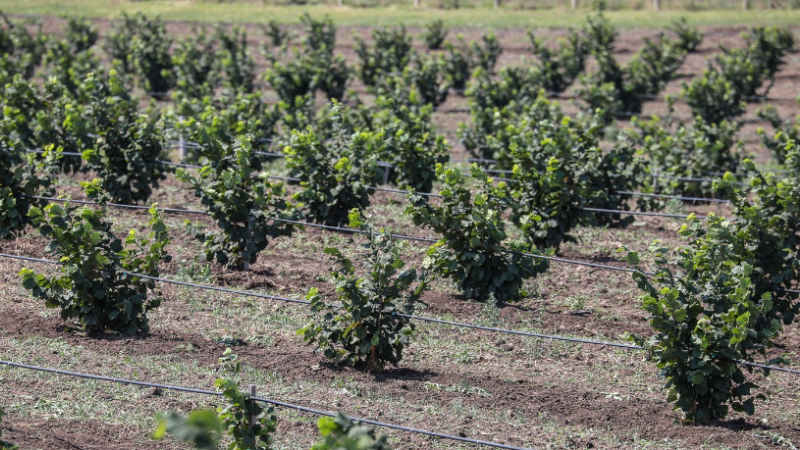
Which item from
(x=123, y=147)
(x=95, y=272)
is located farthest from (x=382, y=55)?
(x=95, y=272)

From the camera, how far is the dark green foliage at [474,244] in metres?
9.63

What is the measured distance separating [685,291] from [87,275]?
4.82 meters

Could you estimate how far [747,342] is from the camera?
752 cm

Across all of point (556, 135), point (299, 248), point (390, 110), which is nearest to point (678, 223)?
point (556, 135)

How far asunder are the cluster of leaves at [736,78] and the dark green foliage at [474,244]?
23.9 ft

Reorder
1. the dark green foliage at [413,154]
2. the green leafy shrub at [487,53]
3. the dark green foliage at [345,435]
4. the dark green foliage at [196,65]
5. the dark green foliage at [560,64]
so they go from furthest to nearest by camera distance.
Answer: the green leafy shrub at [487,53] → the dark green foliage at [560,64] → the dark green foliage at [196,65] → the dark green foliage at [413,154] → the dark green foliage at [345,435]

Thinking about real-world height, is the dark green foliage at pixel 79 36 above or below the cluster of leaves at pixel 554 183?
above

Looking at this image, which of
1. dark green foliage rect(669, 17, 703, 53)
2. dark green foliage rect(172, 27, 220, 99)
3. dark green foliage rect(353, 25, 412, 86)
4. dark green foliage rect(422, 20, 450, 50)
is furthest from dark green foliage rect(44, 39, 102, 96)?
dark green foliage rect(669, 17, 703, 53)

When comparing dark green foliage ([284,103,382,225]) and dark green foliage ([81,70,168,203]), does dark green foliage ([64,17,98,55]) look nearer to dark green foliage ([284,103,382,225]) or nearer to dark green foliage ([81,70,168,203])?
dark green foliage ([81,70,168,203])

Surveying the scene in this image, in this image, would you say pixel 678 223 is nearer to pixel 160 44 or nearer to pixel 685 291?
pixel 685 291

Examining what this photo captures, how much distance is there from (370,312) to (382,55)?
15.1 m

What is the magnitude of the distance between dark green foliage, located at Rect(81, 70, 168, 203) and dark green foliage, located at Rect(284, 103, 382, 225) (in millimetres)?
1950

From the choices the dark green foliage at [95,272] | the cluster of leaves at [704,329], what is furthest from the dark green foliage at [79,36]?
the cluster of leaves at [704,329]

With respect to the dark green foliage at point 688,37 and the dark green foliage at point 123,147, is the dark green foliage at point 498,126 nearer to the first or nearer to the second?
the dark green foliage at point 123,147
